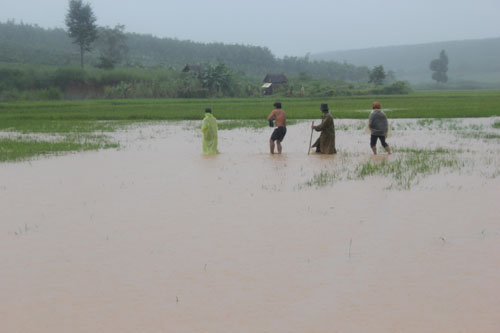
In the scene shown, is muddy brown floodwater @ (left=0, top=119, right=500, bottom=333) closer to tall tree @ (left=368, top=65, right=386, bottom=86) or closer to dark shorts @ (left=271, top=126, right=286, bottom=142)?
dark shorts @ (left=271, top=126, right=286, bottom=142)

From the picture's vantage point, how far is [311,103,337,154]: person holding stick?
12.5 metres

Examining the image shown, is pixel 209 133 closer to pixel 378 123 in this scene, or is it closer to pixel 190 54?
pixel 378 123

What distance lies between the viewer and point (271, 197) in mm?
8062

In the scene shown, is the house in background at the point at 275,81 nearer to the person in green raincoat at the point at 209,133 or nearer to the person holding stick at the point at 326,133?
the person in green raincoat at the point at 209,133

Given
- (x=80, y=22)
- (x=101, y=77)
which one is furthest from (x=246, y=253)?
(x=80, y=22)

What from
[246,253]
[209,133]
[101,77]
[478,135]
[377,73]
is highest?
[377,73]

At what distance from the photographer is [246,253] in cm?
536

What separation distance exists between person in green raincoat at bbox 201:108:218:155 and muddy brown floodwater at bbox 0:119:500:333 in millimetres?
2900

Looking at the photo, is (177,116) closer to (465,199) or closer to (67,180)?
(67,180)

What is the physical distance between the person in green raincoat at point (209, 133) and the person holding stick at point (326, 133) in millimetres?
2460

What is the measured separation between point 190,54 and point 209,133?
9733cm

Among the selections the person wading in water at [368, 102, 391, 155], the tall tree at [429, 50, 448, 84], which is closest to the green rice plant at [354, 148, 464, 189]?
the person wading in water at [368, 102, 391, 155]

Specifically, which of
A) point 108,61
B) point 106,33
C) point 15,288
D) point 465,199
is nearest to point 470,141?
point 465,199

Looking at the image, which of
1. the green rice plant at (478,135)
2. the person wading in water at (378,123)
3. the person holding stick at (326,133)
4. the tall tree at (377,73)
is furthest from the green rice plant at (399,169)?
the tall tree at (377,73)
